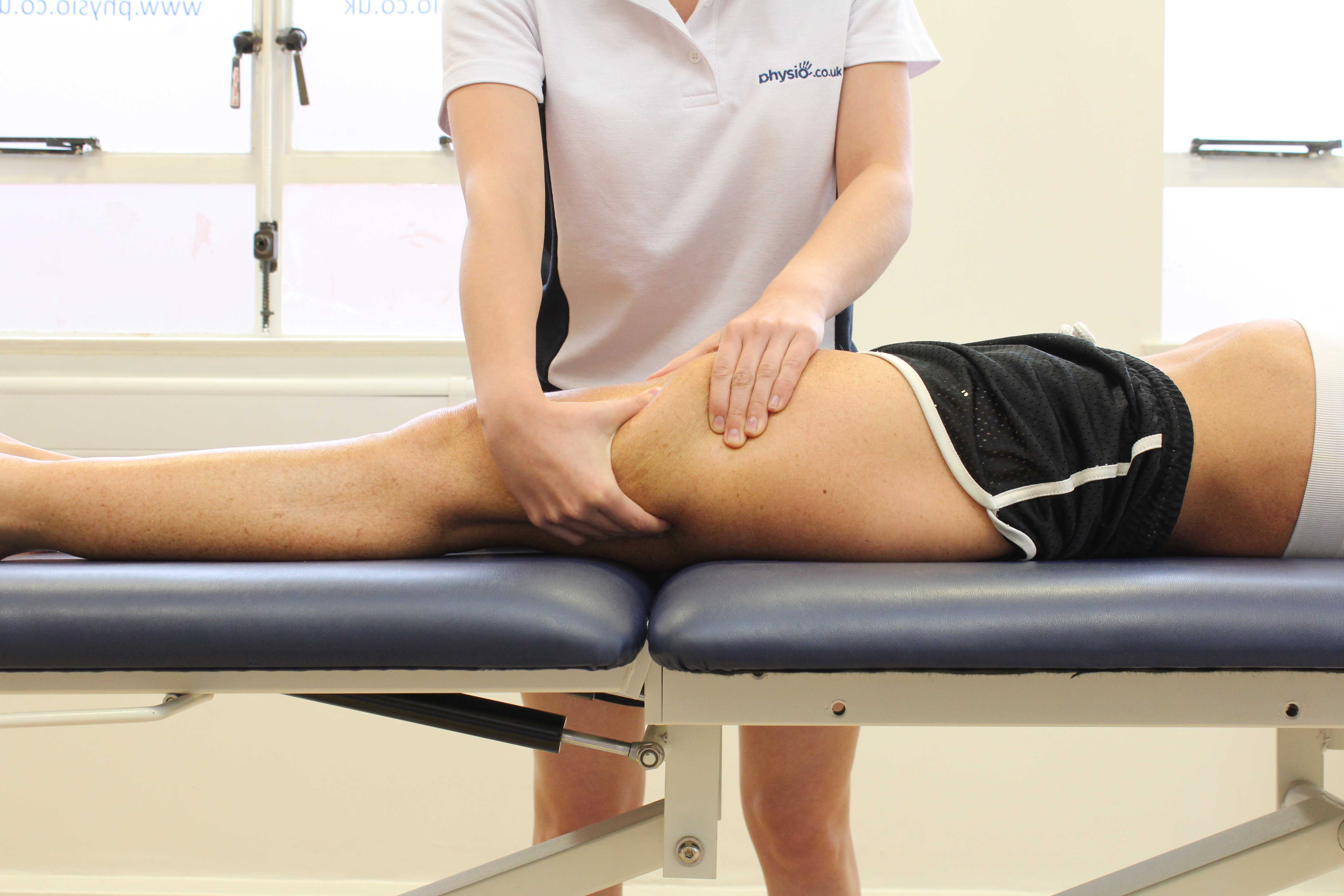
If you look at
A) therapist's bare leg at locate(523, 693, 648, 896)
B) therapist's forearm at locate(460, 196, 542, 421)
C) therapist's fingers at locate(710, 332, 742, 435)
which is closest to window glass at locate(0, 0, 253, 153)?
therapist's forearm at locate(460, 196, 542, 421)

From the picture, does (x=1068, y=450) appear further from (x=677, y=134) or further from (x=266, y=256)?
(x=266, y=256)

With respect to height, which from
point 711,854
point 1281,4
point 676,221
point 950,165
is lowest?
point 711,854

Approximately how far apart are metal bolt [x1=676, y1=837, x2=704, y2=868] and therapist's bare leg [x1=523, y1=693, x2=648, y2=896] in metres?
0.47

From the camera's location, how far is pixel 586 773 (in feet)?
3.35

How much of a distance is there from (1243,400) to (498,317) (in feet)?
1.92

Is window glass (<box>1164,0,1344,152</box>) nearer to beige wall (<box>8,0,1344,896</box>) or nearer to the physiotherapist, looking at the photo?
beige wall (<box>8,0,1344,896</box>)

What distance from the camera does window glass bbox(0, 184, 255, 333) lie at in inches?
74.9

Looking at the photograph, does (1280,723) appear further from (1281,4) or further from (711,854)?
(1281,4)

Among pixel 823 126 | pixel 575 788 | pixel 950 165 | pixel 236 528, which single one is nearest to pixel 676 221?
pixel 823 126

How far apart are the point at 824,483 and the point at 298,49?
165cm

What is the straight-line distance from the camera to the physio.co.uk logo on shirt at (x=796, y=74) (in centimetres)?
96

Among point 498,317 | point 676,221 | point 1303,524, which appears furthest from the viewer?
point 676,221

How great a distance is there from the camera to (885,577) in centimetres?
56

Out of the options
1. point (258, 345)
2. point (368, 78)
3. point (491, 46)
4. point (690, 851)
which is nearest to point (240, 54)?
point (368, 78)
